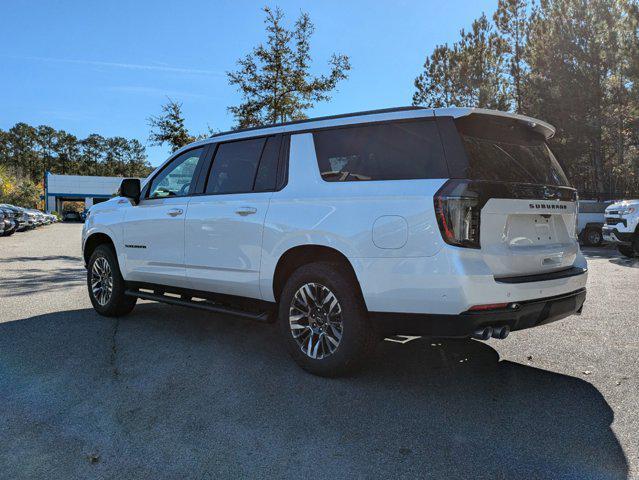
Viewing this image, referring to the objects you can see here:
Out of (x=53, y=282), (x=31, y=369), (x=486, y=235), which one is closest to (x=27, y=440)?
(x=31, y=369)

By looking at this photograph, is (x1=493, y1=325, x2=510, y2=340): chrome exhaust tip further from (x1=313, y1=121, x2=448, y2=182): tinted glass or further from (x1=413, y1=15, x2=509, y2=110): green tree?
(x1=413, y1=15, x2=509, y2=110): green tree

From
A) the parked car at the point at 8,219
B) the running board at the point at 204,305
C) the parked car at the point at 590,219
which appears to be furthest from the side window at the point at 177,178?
the parked car at the point at 8,219

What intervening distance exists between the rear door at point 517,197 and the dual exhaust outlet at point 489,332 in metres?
0.36

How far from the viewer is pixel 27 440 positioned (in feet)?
9.82

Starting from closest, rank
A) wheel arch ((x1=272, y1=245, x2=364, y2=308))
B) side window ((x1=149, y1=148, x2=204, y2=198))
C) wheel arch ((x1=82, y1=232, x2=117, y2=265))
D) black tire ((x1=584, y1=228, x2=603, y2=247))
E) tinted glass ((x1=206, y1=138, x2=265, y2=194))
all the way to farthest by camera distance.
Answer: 1. wheel arch ((x1=272, y1=245, x2=364, y2=308))
2. tinted glass ((x1=206, y1=138, x2=265, y2=194))
3. side window ((x1=149, y1=148, x2=204, y2=198))
4. wheel arch ((x1=82, y1=232, x2=117, y2=265))
5. black tire ((x1=584, y1=228, x2=603, y2=247))

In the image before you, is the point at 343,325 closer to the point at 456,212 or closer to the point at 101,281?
the point at 456,212

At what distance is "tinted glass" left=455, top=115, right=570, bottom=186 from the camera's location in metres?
3.59

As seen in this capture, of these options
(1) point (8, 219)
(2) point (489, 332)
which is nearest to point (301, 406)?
(2) point (489, 332)

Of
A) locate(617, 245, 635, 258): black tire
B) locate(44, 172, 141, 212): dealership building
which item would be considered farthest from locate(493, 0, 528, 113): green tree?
locate(44, 172, 141, 212): dealership building

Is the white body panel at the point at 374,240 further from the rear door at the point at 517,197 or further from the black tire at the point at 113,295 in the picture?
the black tire at the point at 113,295

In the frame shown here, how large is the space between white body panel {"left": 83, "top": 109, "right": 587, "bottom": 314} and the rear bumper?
0.17 feet

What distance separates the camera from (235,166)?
496 centimetres

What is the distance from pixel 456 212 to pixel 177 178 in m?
3.35

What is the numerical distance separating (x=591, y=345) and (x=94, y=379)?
14.7 ft
